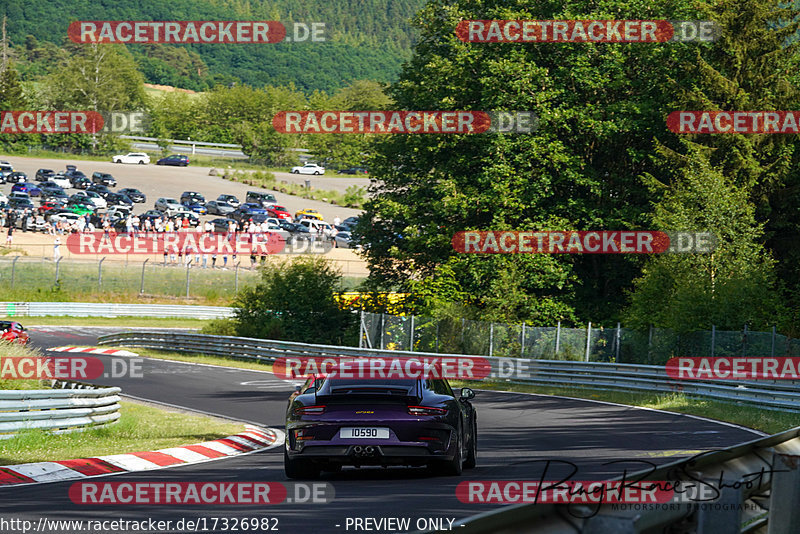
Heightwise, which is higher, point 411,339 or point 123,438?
point 411,339

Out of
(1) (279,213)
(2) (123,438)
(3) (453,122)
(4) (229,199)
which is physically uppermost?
(4) (229,199)

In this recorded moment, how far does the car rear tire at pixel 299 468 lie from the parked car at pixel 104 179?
99602mm

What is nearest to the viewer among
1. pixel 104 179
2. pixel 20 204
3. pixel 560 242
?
pixel 560 242

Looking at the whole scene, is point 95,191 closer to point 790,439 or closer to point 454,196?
point 454,196

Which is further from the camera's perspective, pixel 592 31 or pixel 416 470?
pixel 592 31

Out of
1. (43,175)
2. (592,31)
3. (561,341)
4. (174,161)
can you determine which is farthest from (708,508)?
(174,161)

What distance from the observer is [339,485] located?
37.2ft

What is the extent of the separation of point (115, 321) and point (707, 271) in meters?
35.9

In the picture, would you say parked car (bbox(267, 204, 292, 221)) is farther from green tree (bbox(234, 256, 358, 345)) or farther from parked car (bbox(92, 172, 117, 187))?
green tree (bbox(234, 256, 358, 345))

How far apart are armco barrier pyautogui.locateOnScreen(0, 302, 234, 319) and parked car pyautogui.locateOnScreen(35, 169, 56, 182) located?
158 ft

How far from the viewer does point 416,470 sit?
498 inches

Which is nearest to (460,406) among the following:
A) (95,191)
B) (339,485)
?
(339,485)

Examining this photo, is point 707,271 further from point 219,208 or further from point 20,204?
point 219,208

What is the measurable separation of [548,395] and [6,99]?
133 m
